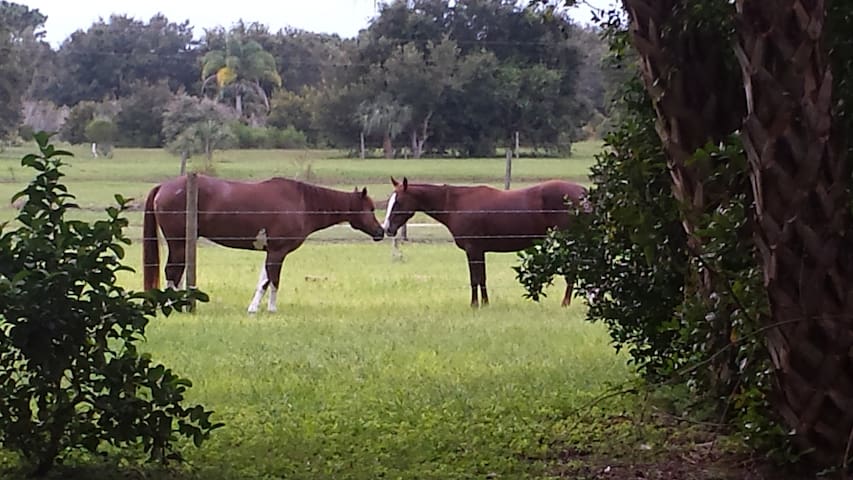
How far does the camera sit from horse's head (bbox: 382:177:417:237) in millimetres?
9930

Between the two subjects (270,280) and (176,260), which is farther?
(176,260)

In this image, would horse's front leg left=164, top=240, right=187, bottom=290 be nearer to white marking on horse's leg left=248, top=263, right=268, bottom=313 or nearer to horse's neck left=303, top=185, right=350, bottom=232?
white marking on horse's leg left=248, top=263, right=268, bottom=313

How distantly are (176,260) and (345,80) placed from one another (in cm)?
203

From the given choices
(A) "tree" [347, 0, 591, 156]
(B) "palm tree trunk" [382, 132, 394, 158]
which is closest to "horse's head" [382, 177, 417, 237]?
(B) "palm tree trunk" [382, 132, 394, 158]

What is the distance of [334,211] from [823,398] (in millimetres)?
7109

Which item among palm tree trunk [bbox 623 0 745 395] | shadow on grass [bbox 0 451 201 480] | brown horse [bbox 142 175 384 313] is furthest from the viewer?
brown horse [bbox 142 175 384 313]

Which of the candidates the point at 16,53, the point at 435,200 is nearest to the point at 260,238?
the point at 435,200

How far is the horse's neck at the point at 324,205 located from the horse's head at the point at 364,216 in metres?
0.07

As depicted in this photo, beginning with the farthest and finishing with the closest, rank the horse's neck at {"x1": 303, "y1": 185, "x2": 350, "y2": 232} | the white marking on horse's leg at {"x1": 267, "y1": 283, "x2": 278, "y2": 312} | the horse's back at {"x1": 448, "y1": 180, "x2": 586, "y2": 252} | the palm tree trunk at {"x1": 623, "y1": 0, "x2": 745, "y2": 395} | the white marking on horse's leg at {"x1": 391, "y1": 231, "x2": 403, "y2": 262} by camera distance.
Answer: the white marking on horse's leg at {"x1": 391, "y1": 231, "x2": 403, "y2": 262}, the horse's back at {"x1": 448, "y1": 180, "x2": 586, "y2": 252}, the horse's neck at {"x1": 303, "y1": 185, "x2": 350, "y2": 232}, the white marking on horse's leg at {"x1": 267, "y1": 283, "x2": 278, "y2": 312}, the palm tree trunk at {"x1": 623, "y1": 0, "x2": 745, "y2": 395}

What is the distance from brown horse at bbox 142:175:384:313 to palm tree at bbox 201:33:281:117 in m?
1.14

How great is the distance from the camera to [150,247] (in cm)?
907

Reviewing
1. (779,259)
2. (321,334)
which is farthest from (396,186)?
(779,259)

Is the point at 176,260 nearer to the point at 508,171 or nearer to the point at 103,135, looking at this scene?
the point at 103,135

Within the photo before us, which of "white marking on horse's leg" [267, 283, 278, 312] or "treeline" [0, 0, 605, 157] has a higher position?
"treeline" [0, 0, 605, 157]
